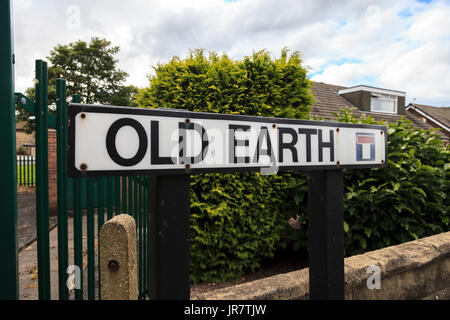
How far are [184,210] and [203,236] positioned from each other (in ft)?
8.08

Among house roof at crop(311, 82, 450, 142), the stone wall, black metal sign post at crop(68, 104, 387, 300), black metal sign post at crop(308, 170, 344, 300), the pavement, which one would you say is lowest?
the pavement

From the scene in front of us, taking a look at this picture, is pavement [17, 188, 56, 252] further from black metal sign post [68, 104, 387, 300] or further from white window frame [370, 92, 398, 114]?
white window frame [370, 92, 398, 114]

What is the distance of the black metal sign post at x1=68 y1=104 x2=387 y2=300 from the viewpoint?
0.83 metres

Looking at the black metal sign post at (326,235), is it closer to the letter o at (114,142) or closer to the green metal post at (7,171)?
the letter o at (114,142)

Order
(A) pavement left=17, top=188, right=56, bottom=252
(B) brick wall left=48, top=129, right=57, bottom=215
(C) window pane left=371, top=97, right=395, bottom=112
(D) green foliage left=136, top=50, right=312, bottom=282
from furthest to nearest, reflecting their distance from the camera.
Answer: (C) window pane left=371, top=97, right=395, bottom=112 → (B) brick wall left=48, top=129, right=57, bottom=215 → (A) pavement left=17, top=188, right=56, bottom=252 → (D) green foliage left=136, top=50, right=312, bottom=282

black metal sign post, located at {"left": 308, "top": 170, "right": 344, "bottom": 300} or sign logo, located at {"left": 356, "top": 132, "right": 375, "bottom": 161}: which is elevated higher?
sign logo, located at {"left": 356, "top": 132, "right": 375, "bottom": 161}

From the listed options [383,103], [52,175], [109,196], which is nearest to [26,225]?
[52,175]

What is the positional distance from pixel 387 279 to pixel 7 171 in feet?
8.02

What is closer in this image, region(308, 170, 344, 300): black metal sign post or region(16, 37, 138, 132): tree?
region(308, 170, 344, 300): black metal sign post

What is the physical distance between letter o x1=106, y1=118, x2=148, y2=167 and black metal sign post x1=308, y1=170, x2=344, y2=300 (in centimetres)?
79

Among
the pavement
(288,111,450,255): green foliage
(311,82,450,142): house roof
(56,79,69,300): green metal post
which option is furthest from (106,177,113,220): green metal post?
(311,82,450,142): house roof

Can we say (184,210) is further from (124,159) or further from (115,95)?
(115,95)

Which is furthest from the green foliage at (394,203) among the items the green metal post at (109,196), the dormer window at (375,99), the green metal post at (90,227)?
the dormer window at (375,99)

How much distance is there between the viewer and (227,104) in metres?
3.32
